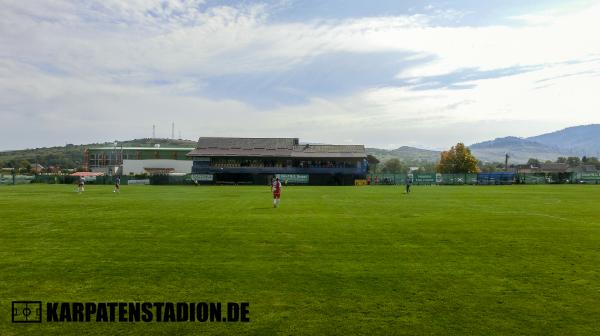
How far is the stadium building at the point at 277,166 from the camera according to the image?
92438 millimetres

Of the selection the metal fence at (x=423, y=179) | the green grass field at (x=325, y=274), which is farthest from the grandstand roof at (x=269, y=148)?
the green grass field at (x=325, y=274)

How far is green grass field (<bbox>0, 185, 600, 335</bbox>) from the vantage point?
7496mm

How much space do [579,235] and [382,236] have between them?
7713mm

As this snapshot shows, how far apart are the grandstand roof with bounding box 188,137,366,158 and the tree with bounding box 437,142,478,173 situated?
1321 inches

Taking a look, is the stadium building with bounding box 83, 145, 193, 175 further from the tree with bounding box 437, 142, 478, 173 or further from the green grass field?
the green grass field

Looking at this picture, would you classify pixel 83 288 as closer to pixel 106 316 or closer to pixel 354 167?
pixel 106 316

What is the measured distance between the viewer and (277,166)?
9488cm

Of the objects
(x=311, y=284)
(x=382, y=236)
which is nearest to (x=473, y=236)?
(x=382, y=236)

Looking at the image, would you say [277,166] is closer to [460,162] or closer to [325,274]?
[460,162]

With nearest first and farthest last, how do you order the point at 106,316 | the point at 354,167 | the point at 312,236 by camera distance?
the point at 106,316
the point at 312,236
the point at 354,167

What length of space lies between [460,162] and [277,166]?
177 ft

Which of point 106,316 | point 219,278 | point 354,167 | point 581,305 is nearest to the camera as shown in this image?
point 106,316

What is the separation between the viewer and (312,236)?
16281 mm

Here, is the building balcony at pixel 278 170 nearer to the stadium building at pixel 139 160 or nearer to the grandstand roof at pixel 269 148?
the grandstand roof at pixel 269 148
